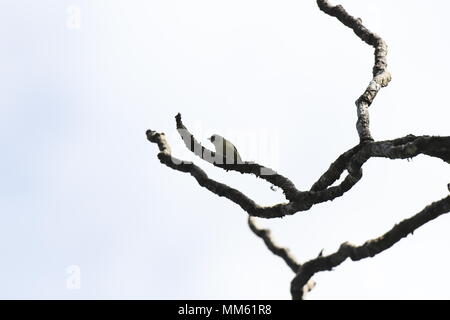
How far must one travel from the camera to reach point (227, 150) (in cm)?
1069

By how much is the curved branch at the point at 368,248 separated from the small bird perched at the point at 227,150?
2652 mm

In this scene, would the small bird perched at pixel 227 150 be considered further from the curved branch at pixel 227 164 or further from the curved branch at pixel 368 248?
the curved branch at pixel 368 248

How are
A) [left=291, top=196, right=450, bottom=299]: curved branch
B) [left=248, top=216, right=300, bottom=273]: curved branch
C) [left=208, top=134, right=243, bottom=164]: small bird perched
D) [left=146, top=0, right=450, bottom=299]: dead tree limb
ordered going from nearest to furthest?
[left=146, top=0, right=450, bottom=299]: dead tree limb < [left=291, top=196, right=450, bottom=299]: curved branch < [left=208, top=134, right=243, bottom=164]: small bird perched < [left=248, top=216, right=300, bottom=273]: curved branch

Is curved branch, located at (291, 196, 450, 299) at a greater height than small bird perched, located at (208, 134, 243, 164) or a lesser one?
lesser

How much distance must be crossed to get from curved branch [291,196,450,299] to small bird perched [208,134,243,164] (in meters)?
2.65

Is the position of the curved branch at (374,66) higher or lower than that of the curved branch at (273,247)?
higher

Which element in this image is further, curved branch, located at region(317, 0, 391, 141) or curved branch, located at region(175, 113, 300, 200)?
curved branch, located at region(175, 113, 300, 200)

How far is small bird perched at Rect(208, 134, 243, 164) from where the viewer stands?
34.7 ft

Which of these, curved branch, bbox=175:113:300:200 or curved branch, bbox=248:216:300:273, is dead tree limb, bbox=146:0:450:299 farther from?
curved branch, bbox=248:216:300:273

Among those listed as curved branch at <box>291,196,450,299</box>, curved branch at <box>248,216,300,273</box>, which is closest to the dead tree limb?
curved branch at <box>291,196,450,299</box>

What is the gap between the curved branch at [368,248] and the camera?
1000 centimetres

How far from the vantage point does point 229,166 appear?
10.6 meters

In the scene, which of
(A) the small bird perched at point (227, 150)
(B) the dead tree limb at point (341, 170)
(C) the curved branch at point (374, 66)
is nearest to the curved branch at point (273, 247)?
(B) the dead tree limb at point (341, 170)

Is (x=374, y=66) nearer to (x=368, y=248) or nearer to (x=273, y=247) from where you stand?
(x=368, y=248)
